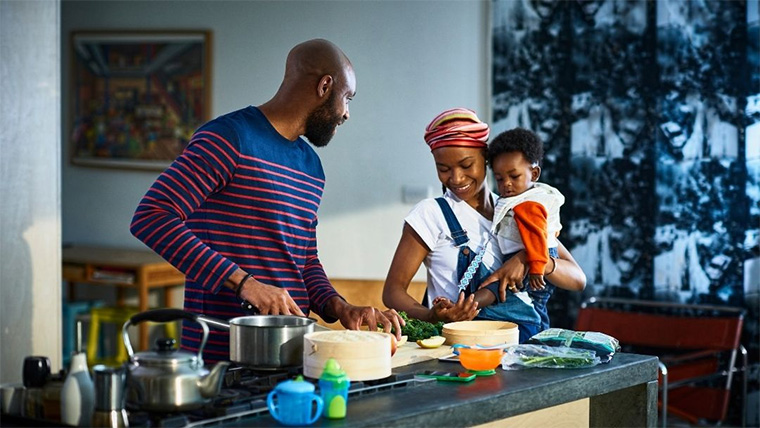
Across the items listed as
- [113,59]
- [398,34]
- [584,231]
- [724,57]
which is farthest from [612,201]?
[113,59]

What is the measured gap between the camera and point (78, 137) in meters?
7.41

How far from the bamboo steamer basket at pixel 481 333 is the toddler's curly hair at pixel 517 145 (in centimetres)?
56

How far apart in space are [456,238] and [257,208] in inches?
24.7

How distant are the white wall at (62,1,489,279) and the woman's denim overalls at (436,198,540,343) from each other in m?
2.89

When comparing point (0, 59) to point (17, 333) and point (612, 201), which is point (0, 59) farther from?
point (612, 201)

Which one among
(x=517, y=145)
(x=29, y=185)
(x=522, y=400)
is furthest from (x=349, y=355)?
(x=29, y=185)

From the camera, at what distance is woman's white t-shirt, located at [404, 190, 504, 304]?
3152 mm

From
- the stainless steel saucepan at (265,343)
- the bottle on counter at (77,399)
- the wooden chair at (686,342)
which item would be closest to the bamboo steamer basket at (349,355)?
the stainless steel saucepan at (265,343)

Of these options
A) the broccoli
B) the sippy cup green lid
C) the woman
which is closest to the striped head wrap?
the woman

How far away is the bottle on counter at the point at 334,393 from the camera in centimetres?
208

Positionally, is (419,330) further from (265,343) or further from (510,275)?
(265,343)

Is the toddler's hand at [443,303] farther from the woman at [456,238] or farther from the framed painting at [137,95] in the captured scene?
the framed painting at [137,95]

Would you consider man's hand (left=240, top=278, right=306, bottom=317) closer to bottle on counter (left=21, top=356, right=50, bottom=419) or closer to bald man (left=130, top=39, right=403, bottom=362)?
bald man (left=130, top=39, right=403, bottom=362)

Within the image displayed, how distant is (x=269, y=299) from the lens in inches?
102
